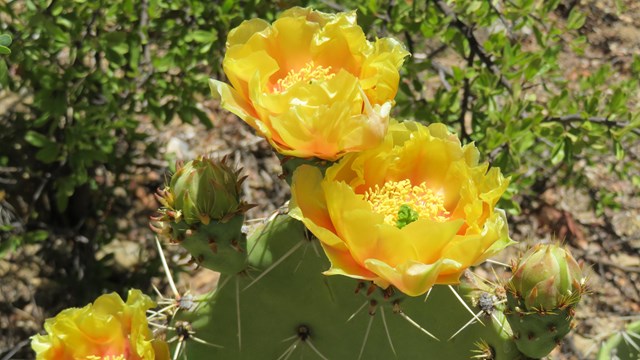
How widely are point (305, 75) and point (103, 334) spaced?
463 mm

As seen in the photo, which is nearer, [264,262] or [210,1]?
[264,262]

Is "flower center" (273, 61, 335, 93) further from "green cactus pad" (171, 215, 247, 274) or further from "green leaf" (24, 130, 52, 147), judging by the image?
"green leaf" (24, 130, 52, 147)

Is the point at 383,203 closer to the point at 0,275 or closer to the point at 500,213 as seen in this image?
the point at 500,213

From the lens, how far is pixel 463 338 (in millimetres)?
1152

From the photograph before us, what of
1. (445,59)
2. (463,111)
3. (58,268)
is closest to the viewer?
(463,111)

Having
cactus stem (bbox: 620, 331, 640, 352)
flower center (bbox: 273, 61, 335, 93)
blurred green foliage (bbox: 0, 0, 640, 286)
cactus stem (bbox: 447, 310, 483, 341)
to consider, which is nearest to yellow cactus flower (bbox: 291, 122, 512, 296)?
flower center (bbox: 273, 61, 335, 93)

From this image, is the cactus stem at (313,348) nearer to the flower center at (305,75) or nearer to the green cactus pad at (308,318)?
the green cactus pad at (308,318)

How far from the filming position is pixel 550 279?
0.95 metres

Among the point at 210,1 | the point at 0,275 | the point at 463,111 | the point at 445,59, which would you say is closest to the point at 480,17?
the point at 463,111

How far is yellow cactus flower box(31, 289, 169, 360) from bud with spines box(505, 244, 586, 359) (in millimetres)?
504

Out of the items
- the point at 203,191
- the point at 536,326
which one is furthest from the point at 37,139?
the point at 536,326

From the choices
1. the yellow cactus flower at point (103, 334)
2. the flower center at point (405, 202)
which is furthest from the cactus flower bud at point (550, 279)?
the yellow cactus flower at point (103, 334)

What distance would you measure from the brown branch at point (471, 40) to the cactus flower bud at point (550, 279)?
0.95m

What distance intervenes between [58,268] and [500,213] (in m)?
1.82
